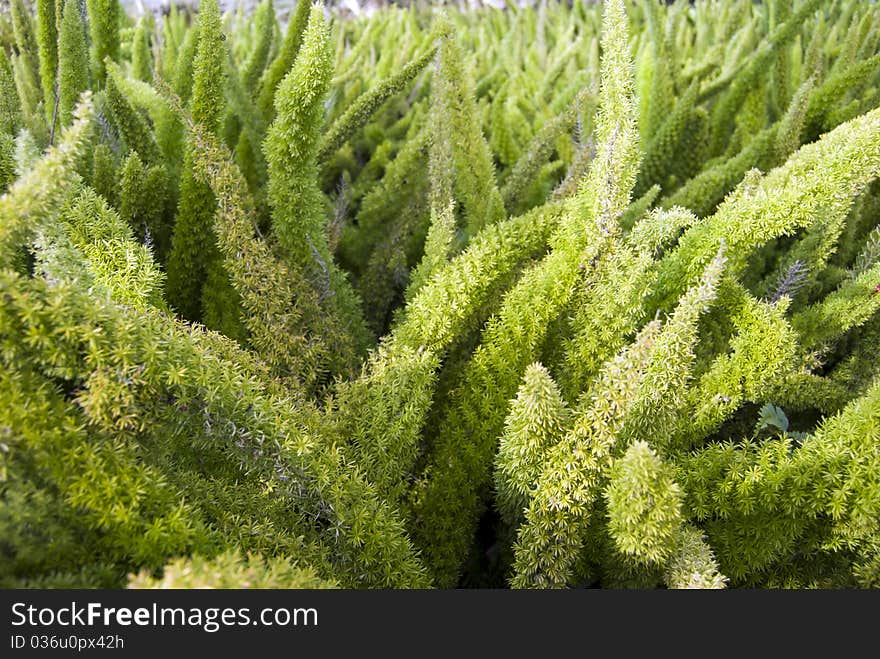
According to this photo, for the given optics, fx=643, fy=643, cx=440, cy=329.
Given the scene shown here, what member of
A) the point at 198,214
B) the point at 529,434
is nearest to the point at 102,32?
the point at 198,214

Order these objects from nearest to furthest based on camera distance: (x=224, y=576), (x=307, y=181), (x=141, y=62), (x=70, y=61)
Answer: (x=224, y=576)
(x=307, y=181)
(x=70, y=61)
(x=141, y=62)

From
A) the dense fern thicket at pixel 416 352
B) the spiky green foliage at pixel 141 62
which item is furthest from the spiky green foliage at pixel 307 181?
the spiky green foliage at pixel 141 62

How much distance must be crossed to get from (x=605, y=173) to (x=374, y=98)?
35cm

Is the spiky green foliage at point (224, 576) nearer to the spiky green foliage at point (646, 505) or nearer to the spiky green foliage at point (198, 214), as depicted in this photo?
the spiky green foliage at point (646, 505)

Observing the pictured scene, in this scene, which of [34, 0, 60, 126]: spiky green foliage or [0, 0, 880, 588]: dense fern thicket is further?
[34, 0, 60, 126]: spiky green foliage

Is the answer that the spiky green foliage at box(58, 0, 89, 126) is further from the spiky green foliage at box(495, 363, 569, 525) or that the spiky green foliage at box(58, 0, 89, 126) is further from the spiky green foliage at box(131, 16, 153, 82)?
the spiky green foliage at box(495, 363, 569, 525)

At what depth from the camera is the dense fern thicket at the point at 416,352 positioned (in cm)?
29

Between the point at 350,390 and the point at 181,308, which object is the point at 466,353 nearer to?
the point at 350,390

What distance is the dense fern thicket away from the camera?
11.6 inches

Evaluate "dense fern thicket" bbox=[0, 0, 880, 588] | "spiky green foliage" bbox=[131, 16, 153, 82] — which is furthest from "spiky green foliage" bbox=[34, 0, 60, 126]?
"spiky green foliage" bbox=[131, 16, 153, 82]

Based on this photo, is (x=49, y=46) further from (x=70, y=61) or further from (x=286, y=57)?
(x=286, y=57)

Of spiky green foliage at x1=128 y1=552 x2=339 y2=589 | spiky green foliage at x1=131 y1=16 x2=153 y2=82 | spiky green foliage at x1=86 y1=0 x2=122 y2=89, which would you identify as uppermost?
spiky green foliage at x1=86 y1=0 x2=122 y2=89

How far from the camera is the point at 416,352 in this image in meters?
0.46

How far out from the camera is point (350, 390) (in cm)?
45
